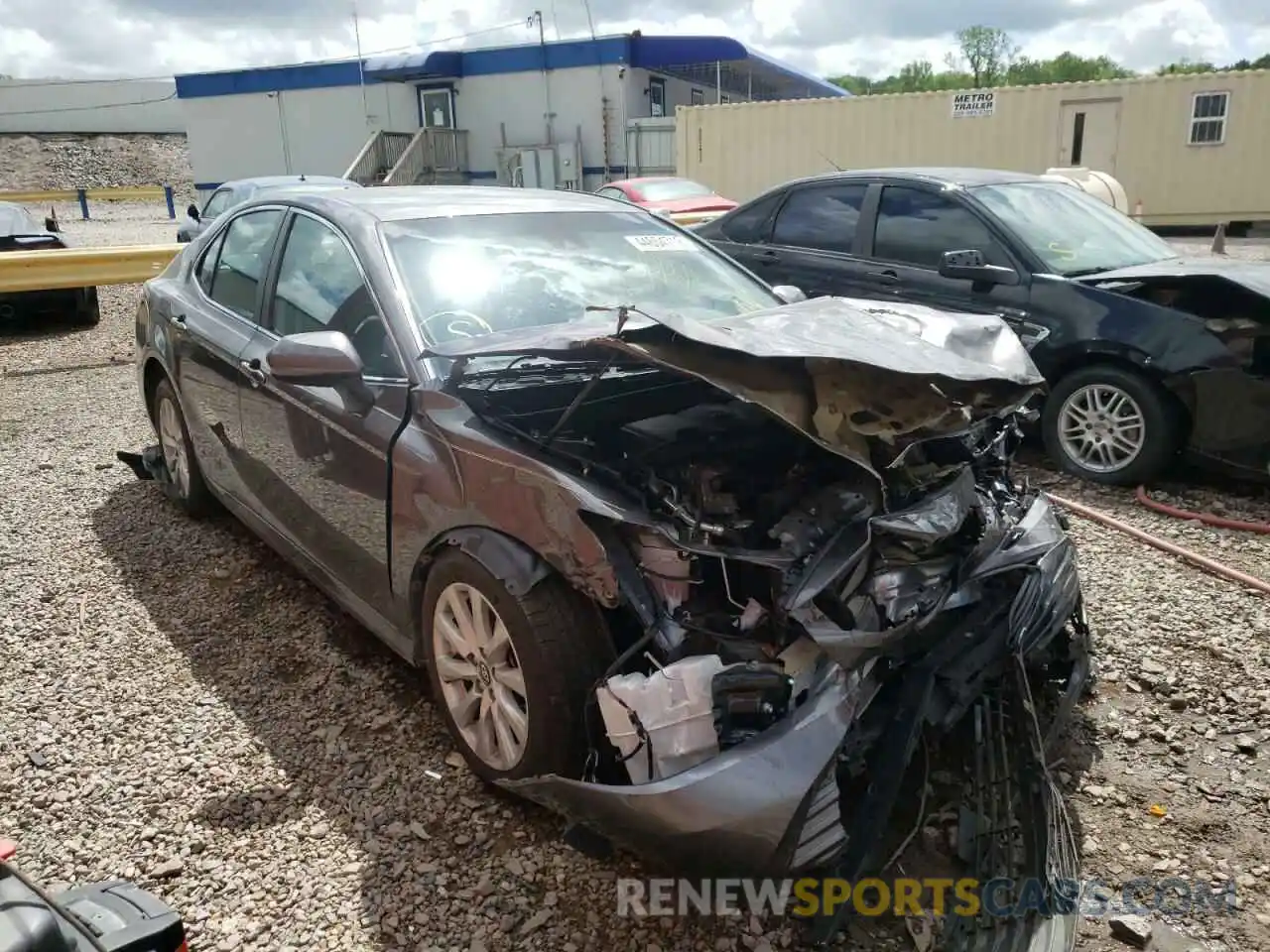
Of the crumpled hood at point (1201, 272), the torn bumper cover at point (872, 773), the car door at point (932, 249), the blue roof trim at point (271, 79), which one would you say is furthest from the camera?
the blue roof trim at point (271, 79)

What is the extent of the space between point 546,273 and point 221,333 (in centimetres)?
155

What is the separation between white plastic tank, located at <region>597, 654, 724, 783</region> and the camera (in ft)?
7.45

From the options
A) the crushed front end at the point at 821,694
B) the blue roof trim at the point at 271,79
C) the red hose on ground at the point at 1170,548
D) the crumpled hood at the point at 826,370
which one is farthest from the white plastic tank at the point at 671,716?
the blue roof trim at the point at 271,79

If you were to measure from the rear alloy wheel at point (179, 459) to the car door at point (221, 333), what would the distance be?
0.14 meters

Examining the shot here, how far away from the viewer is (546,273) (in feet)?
11.3

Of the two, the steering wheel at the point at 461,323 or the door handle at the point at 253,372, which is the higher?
the steering wheel at the point at 461,323

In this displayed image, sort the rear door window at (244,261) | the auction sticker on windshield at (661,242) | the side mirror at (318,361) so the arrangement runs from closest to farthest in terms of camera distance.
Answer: the side mirror at (318,361)
the auction sticker on windshield at (661,242)
the rear door window at (244,261)

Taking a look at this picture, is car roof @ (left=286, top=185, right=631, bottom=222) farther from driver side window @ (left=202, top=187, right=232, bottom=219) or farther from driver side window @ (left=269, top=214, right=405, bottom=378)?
driver side window @ (left=202, top=187, right=232, bottom=219)

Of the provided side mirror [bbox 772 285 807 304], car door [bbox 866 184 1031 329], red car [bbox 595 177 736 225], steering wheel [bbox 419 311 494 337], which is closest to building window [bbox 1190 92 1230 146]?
red car [bbox 595 177 736 225]

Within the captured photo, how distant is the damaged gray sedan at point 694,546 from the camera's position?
224 centimetres

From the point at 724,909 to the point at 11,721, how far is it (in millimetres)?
2492

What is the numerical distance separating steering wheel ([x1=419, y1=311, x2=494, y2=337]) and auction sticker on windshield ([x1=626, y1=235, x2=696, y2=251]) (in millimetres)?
953

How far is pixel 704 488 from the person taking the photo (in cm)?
259

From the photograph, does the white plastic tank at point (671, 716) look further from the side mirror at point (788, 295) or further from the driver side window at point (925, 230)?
the driver side window at point (925, 230)
